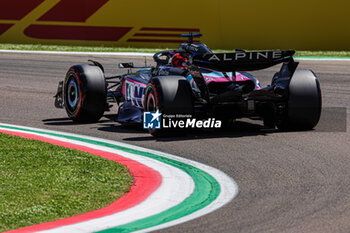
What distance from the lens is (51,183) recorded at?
6016 mm

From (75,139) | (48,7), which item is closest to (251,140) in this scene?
(75,139)

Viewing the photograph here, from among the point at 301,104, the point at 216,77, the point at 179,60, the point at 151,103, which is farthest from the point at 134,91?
the point at 301,104

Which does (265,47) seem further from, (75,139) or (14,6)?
(75,139)

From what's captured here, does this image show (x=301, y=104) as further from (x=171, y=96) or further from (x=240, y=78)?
(x=171, y=96)

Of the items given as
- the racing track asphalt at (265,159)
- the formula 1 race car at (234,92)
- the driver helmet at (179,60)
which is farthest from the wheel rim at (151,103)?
the driver helmet at (179,60)

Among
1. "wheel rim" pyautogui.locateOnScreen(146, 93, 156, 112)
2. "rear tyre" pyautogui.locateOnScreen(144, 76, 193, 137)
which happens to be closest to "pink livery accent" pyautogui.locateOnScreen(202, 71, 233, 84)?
"rear tyre" pyautogui.locateOnScreen(144, 76, 193, 137)

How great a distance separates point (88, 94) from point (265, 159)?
3.75 m

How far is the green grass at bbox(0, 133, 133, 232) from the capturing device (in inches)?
201

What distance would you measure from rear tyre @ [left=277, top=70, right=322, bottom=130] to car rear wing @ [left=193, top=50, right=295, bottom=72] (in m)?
0.39

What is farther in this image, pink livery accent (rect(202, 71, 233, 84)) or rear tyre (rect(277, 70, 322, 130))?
pink livery accent (rect(202, 71, 233, 84))

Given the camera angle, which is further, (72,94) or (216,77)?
(72,94)

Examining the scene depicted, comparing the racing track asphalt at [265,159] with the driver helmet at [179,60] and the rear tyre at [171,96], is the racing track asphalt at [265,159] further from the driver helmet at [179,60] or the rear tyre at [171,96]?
the driver helmet at [179,60]

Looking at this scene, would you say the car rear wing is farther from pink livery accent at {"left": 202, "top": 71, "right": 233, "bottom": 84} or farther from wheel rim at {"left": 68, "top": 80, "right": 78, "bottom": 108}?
wheel rim at {"left": 68, "top": 80, "right": 78, "bottom": 108}

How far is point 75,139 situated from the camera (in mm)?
8867
